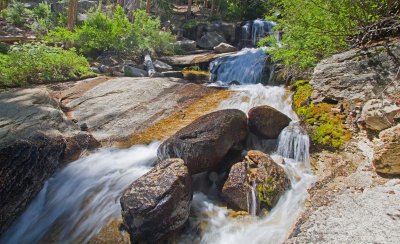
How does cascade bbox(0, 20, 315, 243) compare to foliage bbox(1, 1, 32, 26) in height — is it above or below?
below

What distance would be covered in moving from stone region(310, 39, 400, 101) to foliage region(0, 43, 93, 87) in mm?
9450

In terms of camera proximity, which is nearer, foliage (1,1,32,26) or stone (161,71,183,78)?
stone (161,71,183,78)

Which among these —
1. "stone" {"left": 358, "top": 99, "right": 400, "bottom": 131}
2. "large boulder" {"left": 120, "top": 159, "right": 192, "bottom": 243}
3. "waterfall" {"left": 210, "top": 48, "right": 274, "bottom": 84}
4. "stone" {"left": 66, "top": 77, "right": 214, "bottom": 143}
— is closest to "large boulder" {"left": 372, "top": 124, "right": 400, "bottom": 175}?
"stone" {"left": 358, "top": 99, "right": 400, "bottom": 131}

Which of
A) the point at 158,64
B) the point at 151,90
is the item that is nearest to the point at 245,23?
the point at 158,64

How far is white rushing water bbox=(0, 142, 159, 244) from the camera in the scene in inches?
224

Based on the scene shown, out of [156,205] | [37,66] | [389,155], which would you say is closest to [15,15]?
[37,66]

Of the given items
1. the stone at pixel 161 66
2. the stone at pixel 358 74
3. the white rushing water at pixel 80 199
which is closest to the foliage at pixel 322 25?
the stone at pixel 358 74

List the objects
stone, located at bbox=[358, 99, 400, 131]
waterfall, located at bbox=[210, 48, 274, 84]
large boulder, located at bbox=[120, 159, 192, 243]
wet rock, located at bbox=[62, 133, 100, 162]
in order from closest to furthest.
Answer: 1. large boulder, located at bbox=[120, 159, 192, 243]
2. stone, located at bbox=[358, 99, 400, 131]
3. wet rock, located at bbox=[62, 133, 100, 162]
4. waterfall, located at bbox=[210, 48, 274, 84]

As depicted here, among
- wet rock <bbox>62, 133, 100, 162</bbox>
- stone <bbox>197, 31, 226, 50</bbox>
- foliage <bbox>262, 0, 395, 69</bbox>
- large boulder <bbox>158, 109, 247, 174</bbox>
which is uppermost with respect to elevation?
foliage <bbox>262, 0, 395, 69</bbox>

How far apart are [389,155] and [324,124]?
6.24 ft

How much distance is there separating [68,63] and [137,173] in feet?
25.4

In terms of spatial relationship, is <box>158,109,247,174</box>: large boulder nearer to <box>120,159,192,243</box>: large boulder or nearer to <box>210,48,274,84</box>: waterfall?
<box>120,159,192,243</box>: large boulder

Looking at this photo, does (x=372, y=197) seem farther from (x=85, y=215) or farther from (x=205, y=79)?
(x=205, y=79)

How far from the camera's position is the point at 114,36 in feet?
53.8
